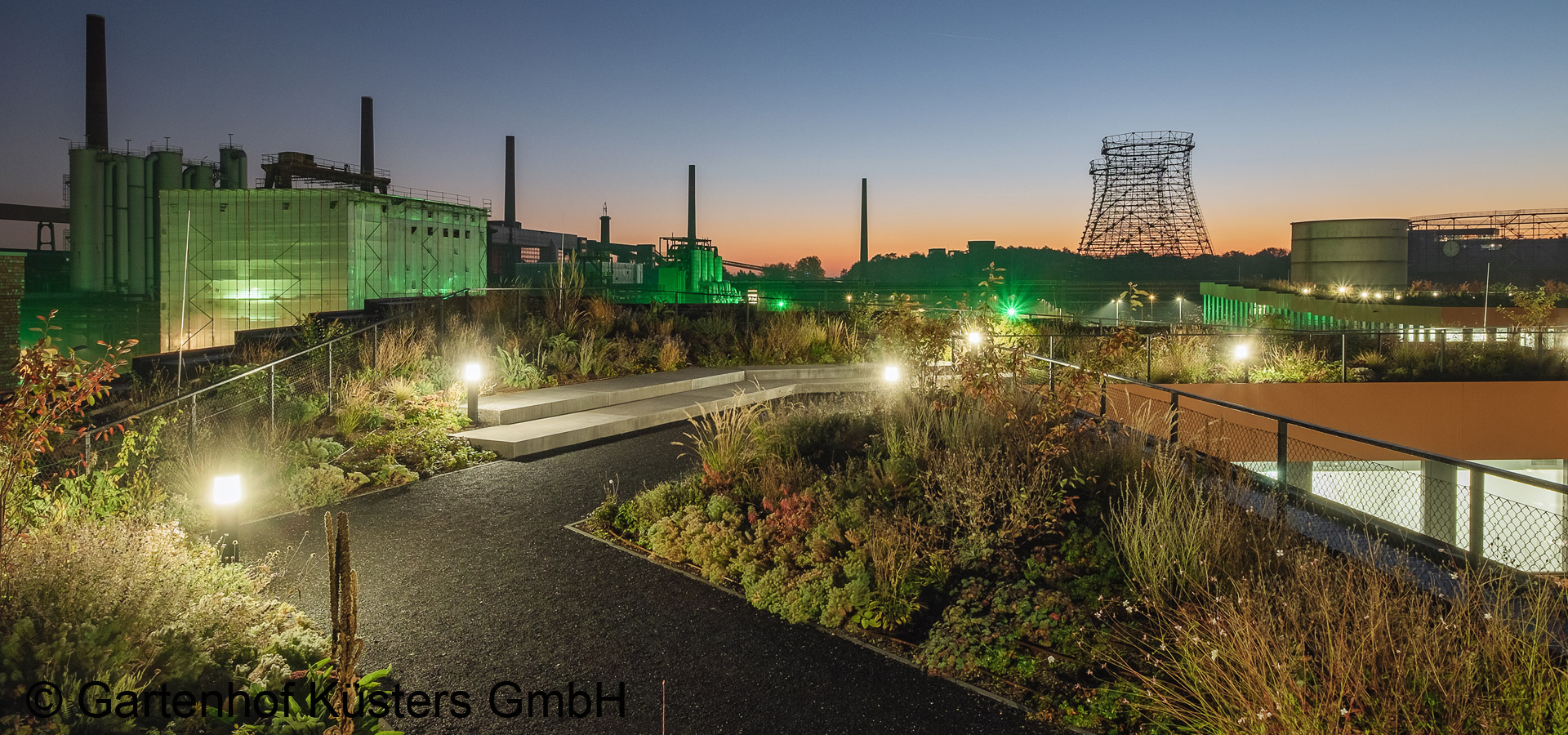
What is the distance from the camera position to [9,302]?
2130 cm

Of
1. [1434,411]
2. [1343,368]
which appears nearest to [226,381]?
[1343,368]

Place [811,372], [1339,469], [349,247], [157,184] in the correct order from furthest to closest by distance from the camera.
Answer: [157,184] < [349,247] < [811,372] < [1339,469]

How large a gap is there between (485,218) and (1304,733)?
46.3 metres

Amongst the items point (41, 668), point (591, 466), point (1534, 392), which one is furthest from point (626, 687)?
point (1534, 392)

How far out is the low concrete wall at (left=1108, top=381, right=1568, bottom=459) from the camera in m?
15.3

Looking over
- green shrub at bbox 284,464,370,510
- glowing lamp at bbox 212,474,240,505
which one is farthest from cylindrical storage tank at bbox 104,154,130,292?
glowing lamp at bbox 212,474,240,505

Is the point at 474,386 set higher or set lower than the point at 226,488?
higher

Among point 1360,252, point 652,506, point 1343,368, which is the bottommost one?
point 652,506

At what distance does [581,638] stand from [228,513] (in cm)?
254

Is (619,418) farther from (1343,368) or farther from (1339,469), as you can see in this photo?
(1343,368)

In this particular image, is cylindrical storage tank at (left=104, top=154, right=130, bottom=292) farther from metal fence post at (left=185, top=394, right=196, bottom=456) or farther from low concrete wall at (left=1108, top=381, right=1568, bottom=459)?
low concrete wall at (left=1108, top=381, right=1568, bottom=459)

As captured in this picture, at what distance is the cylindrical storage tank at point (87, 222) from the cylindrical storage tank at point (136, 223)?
3.81 feet

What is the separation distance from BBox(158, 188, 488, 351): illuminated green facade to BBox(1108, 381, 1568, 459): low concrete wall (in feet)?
105

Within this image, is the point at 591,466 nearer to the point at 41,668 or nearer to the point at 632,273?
the point at 41,668
